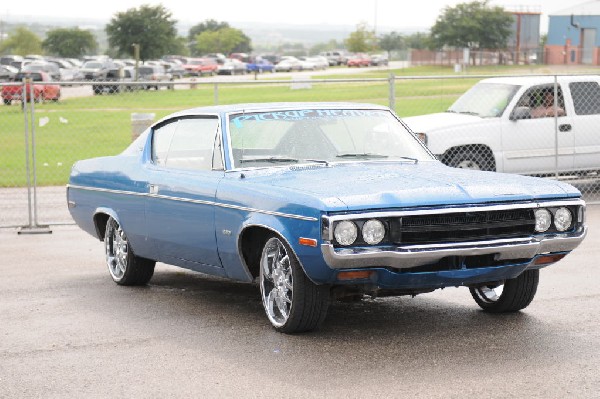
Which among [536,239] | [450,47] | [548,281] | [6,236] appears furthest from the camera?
[450,47]

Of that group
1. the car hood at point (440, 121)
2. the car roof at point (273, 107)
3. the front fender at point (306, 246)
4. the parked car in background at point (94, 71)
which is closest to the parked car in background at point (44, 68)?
the parked car in background at point (94, 71)

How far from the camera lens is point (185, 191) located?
884cm

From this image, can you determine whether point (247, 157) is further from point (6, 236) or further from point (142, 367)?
point (6, 236)

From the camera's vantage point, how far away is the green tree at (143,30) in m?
98.5

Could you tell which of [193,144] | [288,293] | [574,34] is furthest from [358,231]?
[574,34]

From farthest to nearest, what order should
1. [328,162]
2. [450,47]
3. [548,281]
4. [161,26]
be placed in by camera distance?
[450,47] → [161,26] → [548,281] → [328,162]

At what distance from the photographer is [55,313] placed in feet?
29.1

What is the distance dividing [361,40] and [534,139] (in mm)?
147820

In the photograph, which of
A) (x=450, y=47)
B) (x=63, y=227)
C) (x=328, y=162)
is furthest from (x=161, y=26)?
(x=328, y=162)

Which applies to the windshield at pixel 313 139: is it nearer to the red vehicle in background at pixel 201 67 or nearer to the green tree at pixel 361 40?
the red vehicle in background at pixel 201 67

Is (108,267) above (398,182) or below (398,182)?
below

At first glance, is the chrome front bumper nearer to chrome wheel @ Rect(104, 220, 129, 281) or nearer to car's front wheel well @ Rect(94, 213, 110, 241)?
chrome wheel @ Rect(104, 220, 129, 281)

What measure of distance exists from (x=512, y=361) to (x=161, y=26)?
96.7 m

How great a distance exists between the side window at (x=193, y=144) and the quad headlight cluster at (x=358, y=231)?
1862 millimetres
